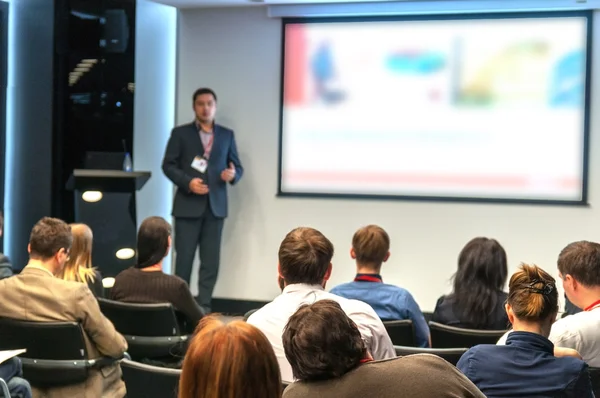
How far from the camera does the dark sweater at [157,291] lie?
146 inches

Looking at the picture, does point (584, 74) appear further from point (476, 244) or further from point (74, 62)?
point (74, 62)

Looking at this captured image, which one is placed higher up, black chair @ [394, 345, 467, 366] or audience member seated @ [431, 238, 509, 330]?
audience member seated @ [431, 238, 509, 330]

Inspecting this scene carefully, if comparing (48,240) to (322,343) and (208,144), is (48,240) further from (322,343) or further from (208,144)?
(208,144)

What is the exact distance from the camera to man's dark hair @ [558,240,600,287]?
9.73ft

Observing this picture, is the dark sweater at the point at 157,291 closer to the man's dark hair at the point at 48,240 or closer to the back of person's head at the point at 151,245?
the back of person's head at the point at 151,245

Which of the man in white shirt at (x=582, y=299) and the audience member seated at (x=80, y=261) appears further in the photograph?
the audience member seated at (x=80, y=261)

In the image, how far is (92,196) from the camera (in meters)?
6.11

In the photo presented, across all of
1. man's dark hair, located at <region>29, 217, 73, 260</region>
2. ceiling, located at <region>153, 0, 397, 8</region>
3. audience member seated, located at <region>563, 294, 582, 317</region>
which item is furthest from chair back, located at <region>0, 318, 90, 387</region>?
ceiling, located at <region>153, 0, 397, 8</region>

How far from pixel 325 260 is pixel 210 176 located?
345cm

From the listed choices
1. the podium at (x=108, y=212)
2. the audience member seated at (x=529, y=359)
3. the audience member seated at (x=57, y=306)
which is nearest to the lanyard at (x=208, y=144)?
the podium at (x=108, y=212)

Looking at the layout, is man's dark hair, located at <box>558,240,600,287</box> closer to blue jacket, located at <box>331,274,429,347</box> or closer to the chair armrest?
blue jacket, located at <box>331,274,429,347</box>

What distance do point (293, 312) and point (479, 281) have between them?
1.19 metres

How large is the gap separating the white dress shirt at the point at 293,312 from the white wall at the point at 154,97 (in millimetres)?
4053

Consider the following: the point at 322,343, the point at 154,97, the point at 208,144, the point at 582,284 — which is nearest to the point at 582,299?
the point at 582,284
